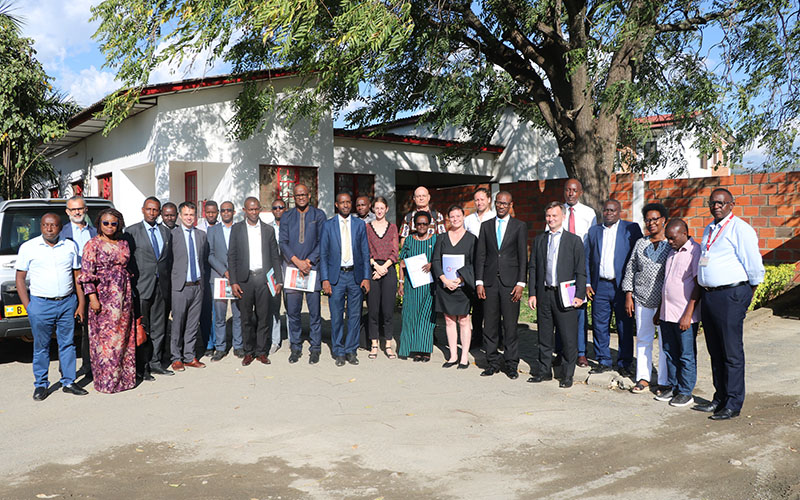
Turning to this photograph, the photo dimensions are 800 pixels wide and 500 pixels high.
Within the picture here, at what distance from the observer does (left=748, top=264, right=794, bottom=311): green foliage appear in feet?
37.1

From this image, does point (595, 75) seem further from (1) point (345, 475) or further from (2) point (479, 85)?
(1) point (345, 475)

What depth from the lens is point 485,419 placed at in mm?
5879

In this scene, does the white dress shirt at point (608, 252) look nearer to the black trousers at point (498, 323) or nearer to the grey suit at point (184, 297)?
the black trousers at point (498, 323)

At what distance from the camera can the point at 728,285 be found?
5.76m

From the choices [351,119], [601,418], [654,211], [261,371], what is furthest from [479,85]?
[601,418]

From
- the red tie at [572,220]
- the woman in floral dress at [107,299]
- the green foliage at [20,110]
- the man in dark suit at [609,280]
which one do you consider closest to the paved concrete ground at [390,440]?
the woman in floral dress at [107,299]

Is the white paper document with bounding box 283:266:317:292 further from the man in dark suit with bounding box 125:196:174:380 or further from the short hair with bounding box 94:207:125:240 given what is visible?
the short hair with bounding box 94:207:125:240

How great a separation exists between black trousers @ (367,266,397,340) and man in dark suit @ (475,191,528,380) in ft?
4.32

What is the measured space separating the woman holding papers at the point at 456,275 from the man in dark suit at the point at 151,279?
3.21 m

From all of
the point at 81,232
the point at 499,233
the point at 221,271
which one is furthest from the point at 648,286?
the point at 81,232

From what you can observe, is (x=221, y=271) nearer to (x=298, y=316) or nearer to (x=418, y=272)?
(x=298, y=316)

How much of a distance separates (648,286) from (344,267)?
356 cm

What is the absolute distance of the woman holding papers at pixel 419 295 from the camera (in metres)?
8.29

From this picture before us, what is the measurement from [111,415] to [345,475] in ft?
9.07
